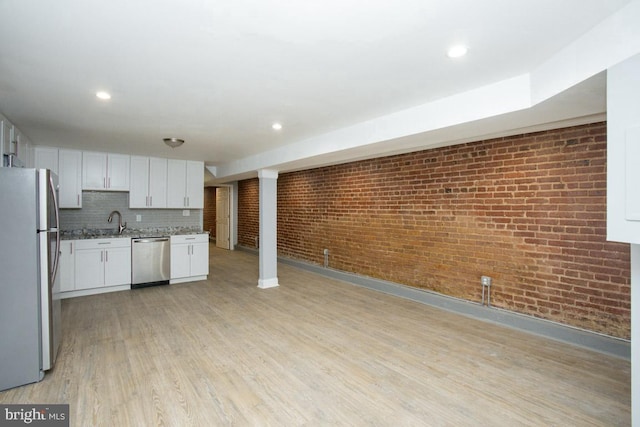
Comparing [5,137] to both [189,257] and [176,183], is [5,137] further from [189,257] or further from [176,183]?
[189,257]

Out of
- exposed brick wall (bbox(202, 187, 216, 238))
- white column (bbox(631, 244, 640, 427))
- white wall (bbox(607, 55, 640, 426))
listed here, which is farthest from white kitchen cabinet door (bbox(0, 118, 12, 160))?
exposed brick wall (bbox(202, 187, 216, 238))

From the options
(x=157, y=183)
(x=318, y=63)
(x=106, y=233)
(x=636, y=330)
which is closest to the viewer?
(x=636, y=330)

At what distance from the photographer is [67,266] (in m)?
4.90

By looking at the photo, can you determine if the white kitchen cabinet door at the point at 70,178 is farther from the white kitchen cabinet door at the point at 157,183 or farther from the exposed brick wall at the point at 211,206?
the exposed brick wall at the point at 211,206

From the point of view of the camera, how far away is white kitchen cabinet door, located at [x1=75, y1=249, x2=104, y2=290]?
5.00 m

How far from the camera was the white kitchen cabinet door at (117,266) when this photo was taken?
522 centimetres

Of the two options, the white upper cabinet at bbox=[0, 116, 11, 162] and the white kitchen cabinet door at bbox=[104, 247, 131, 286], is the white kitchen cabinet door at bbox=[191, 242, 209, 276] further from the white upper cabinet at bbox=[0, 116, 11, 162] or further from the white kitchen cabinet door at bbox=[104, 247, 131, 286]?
the white upper cabinet at bbox=[0, 116, 11, 162]

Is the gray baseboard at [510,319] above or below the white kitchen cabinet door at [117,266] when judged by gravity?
below

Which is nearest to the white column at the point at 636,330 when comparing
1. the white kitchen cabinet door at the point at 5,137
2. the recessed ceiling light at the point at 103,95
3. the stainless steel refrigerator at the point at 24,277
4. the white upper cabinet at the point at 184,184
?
the recessed ceiling light at the point at 103,95

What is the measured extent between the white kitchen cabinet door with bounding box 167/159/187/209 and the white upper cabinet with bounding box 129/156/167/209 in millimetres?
70

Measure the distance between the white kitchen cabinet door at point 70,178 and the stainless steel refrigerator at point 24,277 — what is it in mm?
3177

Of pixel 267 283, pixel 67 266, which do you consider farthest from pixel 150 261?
pixel 267 283

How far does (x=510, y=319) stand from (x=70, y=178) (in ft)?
21.7

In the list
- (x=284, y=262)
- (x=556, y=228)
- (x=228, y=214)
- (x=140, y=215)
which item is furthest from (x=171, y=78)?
(x=228, y=214)
